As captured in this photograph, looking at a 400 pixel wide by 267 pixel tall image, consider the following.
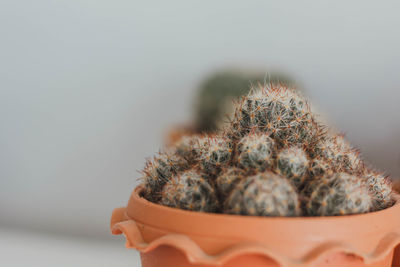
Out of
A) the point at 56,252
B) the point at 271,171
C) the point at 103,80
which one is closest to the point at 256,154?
the point at 271,171

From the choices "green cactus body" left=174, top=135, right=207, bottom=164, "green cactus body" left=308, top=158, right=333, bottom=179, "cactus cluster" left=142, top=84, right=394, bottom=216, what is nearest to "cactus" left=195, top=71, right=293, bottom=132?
"green cactus body" left=174, top=135, right=207, bottom=164

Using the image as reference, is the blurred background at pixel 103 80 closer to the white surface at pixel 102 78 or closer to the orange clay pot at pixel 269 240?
the white surface at pixel 102 78

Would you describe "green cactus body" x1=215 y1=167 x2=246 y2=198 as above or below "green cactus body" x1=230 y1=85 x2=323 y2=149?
below

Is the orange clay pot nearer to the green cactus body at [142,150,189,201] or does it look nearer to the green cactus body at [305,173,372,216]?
the green cactus body at [305,173,372,216]

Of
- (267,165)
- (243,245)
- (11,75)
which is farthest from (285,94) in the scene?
(11,75)

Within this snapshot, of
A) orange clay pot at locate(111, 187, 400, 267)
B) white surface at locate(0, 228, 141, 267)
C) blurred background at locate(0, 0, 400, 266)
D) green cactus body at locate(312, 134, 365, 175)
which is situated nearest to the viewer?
orange clay pot at locate(111, 187, 400, 267)

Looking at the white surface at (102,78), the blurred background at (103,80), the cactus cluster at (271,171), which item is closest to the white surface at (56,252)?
the blurred background at (103,80)
